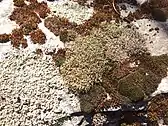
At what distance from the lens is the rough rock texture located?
1506 centimetres

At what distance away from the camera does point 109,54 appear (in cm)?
1630

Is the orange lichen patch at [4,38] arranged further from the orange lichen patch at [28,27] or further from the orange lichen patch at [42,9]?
the orange lichen patch at [42,9]

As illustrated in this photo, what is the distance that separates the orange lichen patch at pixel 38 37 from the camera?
16594mm

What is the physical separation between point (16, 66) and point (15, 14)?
2640mm

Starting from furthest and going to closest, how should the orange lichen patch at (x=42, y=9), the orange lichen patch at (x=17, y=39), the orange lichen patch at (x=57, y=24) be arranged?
the orange lichen patch at (x=42, y=9)
the orange lichen patch at (x=57, y=24)
the orange lichen patch at (x=17, y=39)

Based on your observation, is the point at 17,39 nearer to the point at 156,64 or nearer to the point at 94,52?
the point at 94,52

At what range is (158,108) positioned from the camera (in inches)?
619

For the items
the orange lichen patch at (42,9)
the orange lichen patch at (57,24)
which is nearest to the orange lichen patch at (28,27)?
the orange lichen patch at (57,24)

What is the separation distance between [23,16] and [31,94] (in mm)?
3683

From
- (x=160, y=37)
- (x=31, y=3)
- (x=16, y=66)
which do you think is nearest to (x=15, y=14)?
(x=31, y=3)

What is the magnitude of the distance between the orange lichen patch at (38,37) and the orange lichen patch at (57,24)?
50 centimetres

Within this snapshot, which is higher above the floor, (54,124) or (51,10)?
(51,10)

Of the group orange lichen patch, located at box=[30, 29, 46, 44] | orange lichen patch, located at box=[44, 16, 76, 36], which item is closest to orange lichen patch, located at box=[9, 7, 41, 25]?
orange lichen patch, located at box=[44, 16, 76, 36]

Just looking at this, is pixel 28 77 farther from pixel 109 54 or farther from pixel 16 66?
pixel 109 54
